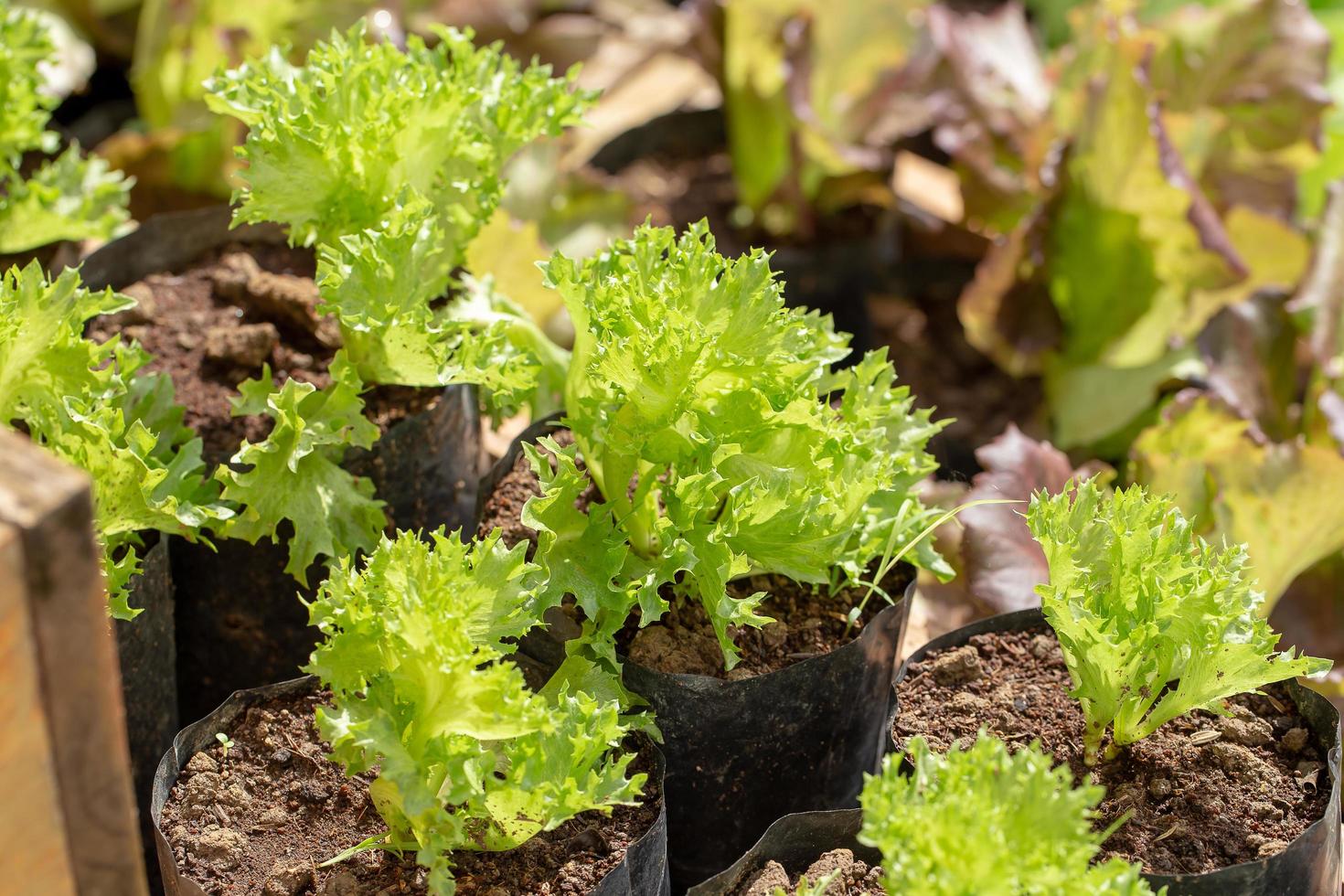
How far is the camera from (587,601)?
3.78 feet

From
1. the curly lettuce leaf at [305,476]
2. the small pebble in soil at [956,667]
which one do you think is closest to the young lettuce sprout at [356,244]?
the curly lettuce leaf at [305,476]

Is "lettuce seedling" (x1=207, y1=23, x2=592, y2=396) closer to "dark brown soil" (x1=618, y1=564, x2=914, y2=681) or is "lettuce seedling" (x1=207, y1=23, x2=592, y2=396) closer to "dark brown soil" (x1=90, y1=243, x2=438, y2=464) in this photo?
"dark brown soil" (x1=90, y1=243, x2=438, y2=464)

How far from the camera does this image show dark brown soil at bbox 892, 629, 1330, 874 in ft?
3.61

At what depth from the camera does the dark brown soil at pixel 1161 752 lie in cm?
110

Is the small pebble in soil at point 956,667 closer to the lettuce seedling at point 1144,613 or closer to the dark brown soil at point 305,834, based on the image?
the lettuce seedling at point 1144,613

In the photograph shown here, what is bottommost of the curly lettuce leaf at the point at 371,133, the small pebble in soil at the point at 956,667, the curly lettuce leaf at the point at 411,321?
the small pebble in soil at the point at 956,667

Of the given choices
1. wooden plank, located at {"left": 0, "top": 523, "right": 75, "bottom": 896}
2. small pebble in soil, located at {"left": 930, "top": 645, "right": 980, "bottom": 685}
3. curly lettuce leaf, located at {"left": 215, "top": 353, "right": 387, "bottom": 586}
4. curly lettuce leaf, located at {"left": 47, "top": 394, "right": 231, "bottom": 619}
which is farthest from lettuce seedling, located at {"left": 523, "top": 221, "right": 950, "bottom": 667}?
wooden plank, located at {"left": 0, "top": 523, "right": 75, "bottom": 896}

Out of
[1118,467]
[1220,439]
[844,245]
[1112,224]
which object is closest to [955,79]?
[844,245]

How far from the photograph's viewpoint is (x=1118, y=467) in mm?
2221

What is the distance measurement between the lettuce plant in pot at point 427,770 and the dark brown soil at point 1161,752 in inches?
10.3

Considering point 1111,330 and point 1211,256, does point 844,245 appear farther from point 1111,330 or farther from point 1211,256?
point 1211,256

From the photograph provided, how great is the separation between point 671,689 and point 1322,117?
61.6 inches

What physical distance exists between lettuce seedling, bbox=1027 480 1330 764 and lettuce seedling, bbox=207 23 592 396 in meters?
0.50

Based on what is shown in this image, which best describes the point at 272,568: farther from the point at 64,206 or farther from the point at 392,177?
the point at 64,206
